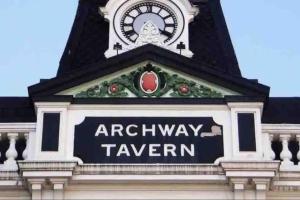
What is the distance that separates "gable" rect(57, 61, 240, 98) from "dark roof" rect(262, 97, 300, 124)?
1398 mm

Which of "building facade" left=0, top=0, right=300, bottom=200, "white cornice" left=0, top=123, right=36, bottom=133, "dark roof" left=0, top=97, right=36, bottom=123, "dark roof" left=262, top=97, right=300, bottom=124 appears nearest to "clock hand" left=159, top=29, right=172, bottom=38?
"building facade" left=0, top=0, right=300, bottom=200

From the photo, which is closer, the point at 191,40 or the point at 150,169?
the point at 150,169

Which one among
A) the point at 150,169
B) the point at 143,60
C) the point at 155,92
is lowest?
the point at 150,169

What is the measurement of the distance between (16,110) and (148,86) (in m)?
2.81

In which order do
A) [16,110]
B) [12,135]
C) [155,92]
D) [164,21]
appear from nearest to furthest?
[12,135] < [155,92] < [16,110] < [164,21]

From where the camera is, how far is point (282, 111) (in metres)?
21.2

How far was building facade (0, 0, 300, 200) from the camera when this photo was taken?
1886 centimetres

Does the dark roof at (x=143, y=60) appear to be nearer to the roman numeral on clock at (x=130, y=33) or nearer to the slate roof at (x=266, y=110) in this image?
the slate roof at (x=266, y=110)

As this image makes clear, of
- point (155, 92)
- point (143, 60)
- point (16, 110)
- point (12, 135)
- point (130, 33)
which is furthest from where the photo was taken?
point (130, 33)

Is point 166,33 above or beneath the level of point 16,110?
above

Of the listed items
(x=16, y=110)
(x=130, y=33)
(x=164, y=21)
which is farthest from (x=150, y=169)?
(x=164, y=21)

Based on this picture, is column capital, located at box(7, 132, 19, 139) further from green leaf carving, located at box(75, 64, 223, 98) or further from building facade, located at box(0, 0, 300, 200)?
green leaf carving, located at box(75, 64, 223, 98)

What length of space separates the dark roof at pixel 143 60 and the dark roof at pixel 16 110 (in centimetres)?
105

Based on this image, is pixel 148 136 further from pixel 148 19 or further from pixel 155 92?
pixel 148 19
